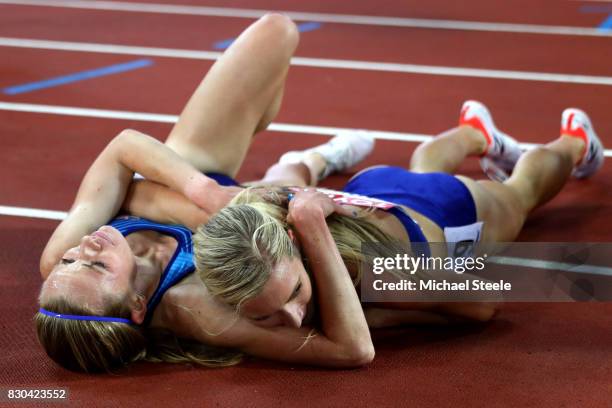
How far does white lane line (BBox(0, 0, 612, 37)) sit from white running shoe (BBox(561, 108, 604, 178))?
7.95ft

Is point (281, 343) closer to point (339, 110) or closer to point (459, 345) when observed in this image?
point (459, 345)

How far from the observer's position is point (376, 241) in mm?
3027

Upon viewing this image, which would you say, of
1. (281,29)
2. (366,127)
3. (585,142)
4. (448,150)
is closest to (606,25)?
(366,127)

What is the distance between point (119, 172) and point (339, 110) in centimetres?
210

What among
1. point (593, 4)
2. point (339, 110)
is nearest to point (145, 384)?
point (339, 110)

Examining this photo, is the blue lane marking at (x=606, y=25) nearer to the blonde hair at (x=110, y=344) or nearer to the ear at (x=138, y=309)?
the blonde hair at (x=110, y=344)

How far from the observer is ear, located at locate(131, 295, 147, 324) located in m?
2.78

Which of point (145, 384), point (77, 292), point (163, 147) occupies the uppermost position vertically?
point (163, 147)

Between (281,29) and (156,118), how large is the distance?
5.69 ft

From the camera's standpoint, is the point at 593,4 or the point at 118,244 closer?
the point at 118,244

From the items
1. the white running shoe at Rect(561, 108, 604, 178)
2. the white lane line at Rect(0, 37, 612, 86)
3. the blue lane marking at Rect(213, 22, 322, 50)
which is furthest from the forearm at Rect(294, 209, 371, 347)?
the blue lane marking at Rect(213, 22, 322, 50)

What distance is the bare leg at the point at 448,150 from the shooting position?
3973mm

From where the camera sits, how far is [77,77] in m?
5.91

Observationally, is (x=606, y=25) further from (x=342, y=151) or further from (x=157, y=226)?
(x=157, y=226)
